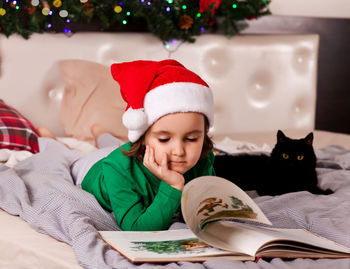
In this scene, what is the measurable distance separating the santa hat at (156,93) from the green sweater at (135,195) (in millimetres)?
85

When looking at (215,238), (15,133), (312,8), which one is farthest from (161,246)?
(312,8)

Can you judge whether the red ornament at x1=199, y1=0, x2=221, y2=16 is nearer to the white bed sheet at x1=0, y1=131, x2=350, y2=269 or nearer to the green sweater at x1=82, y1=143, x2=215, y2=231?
the green sweater at x1=82, y1=143, x2=215, y2=231

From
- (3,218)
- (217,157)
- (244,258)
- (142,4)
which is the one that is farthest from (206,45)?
(244,258)

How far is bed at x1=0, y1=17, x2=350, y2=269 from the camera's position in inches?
41.3

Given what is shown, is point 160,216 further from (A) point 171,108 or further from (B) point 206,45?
(B) point 206,45

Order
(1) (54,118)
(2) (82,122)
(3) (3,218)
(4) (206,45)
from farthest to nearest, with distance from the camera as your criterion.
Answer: (4) (206,45) → (1) (54,118) → (2) (82,122) → (3) (3,218)

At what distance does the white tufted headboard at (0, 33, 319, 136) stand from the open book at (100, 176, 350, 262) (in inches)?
60.0

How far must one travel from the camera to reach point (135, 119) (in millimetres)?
1107

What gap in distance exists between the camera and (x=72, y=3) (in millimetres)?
2277

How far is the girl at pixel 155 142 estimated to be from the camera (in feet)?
3.61

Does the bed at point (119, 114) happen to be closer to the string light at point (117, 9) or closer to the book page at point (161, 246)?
the book page at point (161, 246)

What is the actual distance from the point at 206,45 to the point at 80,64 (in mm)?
734

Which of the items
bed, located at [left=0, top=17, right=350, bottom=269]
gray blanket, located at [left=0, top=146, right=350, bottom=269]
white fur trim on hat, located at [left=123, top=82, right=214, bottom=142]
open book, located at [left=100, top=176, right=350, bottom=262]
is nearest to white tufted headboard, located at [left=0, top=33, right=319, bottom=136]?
bed, located at [left=0, top=17, right=350, bottom=269]

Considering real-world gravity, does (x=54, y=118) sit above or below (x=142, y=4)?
below
